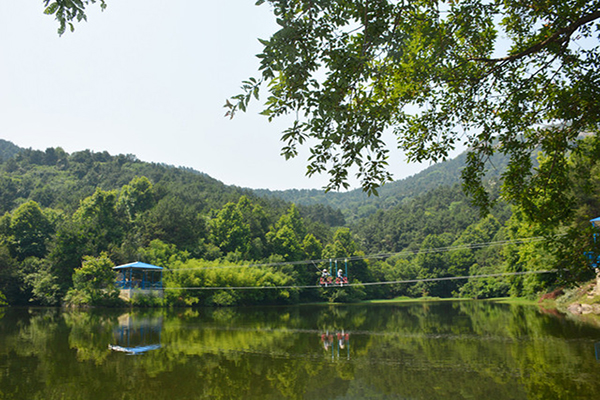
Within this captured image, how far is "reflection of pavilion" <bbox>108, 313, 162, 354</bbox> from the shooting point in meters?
13.3

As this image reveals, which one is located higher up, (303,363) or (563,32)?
(563,32)

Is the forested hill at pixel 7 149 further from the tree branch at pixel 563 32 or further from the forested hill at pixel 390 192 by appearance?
the tree branch at pixel 563 32

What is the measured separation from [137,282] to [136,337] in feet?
56.3

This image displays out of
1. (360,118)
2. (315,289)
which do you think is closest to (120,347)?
(360,118)

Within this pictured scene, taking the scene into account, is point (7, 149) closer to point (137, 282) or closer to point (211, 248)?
point (211, 248)

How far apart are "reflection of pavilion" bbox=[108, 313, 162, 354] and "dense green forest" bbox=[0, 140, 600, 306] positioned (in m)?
7.65

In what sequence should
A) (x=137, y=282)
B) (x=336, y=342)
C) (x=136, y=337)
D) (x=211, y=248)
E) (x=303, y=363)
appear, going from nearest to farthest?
(x=303, y=363) < (x=336, y=342) < (x=136, y=337) < (x=137, y=282) < (x=211, y=248)

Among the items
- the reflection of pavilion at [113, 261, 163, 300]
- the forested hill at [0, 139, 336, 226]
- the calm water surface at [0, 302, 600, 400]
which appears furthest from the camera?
the forested hill at [0, 139, 336, 226]

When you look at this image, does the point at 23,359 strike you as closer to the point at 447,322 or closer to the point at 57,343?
the point at 57,343

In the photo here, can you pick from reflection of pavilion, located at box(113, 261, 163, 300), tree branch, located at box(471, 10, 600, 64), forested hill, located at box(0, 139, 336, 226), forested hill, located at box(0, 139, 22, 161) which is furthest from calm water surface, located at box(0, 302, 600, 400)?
forested hill, located at box(0, 139, 22, 161)

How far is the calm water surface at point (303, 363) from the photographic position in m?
8.37

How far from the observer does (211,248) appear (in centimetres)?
3881

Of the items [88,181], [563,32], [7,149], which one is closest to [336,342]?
[563,32]

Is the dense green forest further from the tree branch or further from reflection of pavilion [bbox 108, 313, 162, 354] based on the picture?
the tree branch
